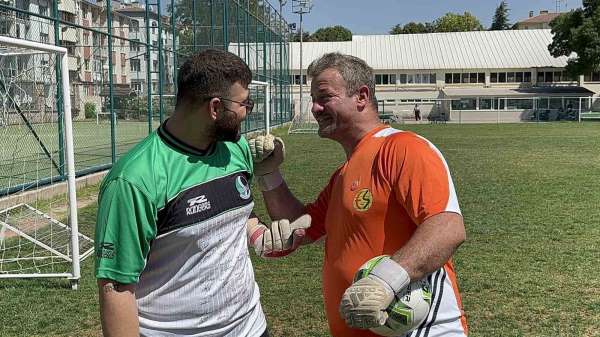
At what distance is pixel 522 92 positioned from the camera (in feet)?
201

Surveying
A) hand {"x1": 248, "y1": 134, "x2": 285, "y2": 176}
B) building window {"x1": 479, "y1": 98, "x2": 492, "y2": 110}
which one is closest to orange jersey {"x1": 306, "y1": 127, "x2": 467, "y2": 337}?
hand {"x1": 248, "y1": 134, "x2": 285, "y2": 176}

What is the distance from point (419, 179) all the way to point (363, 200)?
28cm

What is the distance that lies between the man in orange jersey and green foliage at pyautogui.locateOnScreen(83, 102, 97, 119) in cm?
1484

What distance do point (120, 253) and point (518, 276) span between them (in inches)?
213

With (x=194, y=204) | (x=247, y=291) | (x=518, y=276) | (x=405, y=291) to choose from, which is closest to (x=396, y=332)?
(x=405, y=291)

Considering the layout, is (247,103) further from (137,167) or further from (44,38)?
(44,38)

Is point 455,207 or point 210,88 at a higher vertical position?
point 210,88

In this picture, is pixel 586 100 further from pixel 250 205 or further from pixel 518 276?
pixel 250 205

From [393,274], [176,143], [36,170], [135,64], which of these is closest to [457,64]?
[135,64]

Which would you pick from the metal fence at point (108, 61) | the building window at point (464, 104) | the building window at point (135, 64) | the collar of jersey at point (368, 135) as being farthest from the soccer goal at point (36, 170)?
the building window at point (464, 104)

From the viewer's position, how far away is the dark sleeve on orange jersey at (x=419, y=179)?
2205 mm

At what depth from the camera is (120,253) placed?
2.12m

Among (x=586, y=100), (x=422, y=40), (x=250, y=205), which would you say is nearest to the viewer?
(x=250, y=205)

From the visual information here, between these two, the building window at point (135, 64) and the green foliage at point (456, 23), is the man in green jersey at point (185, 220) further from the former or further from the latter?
the green foliage at point (456, 23)
